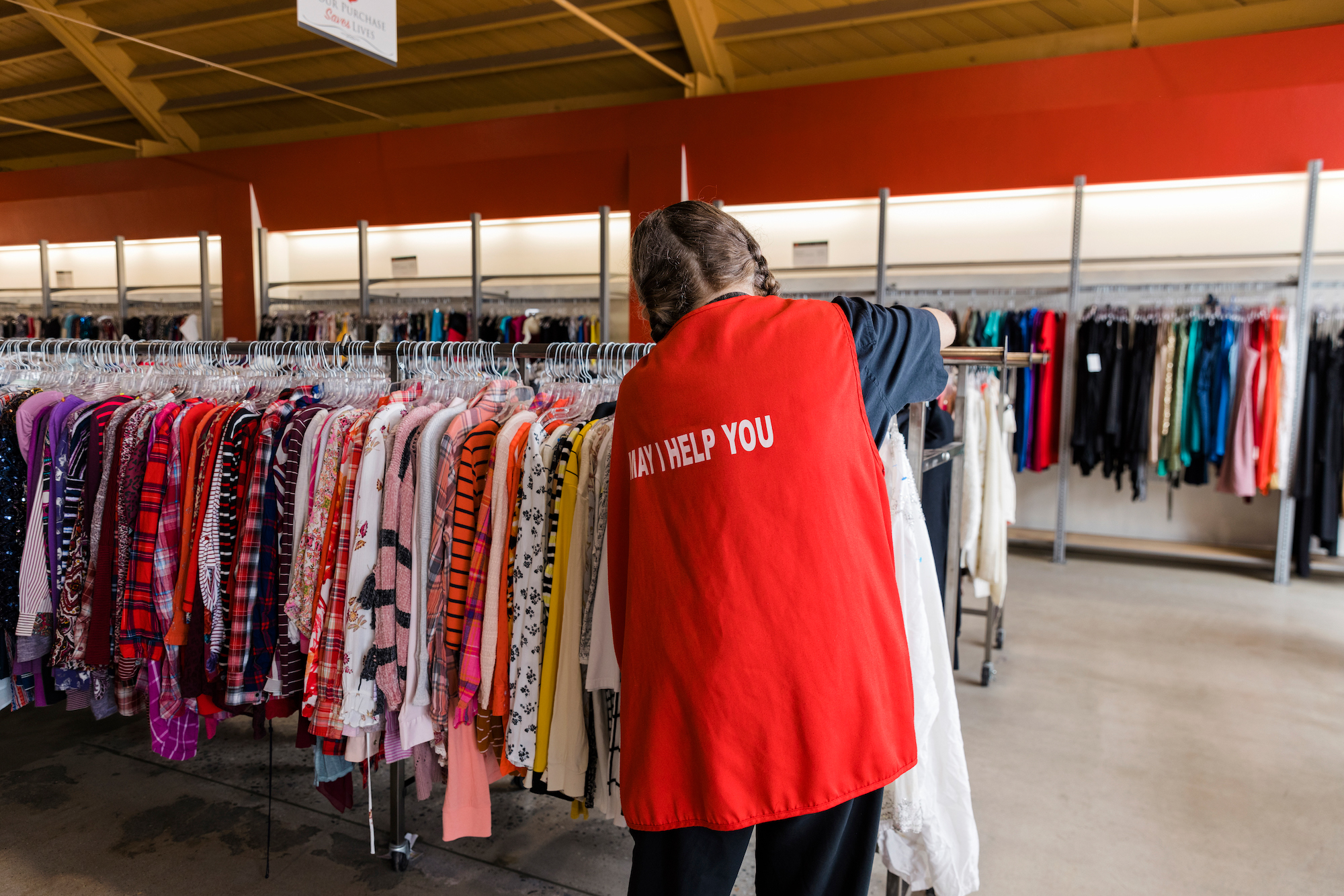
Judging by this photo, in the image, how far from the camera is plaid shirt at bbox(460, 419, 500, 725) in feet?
6.06

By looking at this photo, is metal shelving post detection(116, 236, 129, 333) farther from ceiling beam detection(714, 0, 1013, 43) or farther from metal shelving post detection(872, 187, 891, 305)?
metal shelving post detection(872, 187, 891, 305)

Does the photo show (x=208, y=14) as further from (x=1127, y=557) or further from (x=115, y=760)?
(x=1127, y=557)

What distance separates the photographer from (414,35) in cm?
731

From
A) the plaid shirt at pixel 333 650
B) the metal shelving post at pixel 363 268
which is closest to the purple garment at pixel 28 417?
the plaid shirt at pixel 333 650

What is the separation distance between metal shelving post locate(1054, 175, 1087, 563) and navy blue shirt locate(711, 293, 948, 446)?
190 inches

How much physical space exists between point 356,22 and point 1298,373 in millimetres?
5616

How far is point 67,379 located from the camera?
9.01 feet

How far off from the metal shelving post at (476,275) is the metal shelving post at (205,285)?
288 centimetres

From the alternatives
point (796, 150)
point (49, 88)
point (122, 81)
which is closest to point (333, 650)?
point (796, 150)

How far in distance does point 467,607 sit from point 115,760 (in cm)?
193

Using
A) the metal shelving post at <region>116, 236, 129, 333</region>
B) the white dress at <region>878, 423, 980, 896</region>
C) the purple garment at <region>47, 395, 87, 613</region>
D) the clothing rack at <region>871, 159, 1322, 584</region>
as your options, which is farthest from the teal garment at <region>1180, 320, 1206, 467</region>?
the metal shelving post at <region>116, 236, 129, 333</region>

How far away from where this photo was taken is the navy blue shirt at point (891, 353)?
135 cm

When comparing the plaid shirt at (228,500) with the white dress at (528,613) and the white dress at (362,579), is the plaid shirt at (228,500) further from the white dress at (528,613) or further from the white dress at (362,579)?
the white dress at (528,613)

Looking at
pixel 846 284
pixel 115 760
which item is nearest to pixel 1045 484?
pixel 846 284
